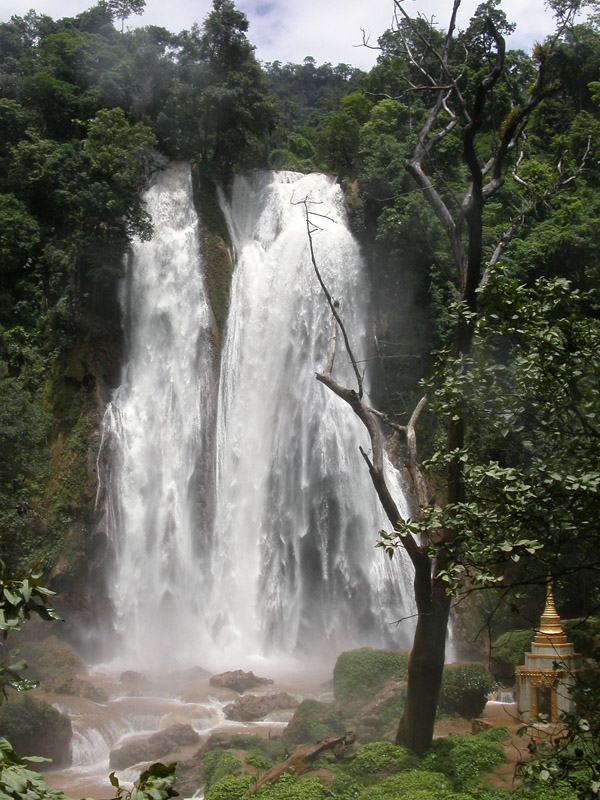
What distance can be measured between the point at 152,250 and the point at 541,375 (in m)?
20.0

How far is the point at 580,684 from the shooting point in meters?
5.07

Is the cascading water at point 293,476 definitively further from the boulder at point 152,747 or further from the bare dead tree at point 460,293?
the bare dead tree at point 460,293

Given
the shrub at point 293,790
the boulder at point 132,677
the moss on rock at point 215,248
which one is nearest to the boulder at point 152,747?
the boulder at point 132,677

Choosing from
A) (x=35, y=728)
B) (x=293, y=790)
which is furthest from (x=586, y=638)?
(x=35, y=728)

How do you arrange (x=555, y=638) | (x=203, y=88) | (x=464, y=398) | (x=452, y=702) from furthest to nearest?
(x=203, y=88) → (x=452, y=702) → (x=555, y=638) → (x=464, y=398)

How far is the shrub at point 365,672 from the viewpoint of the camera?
1370cm

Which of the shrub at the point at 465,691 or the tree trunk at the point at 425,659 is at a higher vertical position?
the tree trunk at the point at 425,659

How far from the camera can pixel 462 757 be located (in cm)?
925

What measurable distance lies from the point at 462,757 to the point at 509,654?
6342 millimetres

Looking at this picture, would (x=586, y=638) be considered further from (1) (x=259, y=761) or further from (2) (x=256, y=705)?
(1) (x=259, y=761)

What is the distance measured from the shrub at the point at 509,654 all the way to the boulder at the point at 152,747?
5901mm

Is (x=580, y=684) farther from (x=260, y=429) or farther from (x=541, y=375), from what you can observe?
(x=260, y=429)

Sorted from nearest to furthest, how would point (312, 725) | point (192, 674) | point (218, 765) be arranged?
point (218, 765) < point (312, 725) < point (192, 674)

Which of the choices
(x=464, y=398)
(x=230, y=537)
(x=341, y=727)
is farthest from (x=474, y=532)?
(x=230, y=537)
